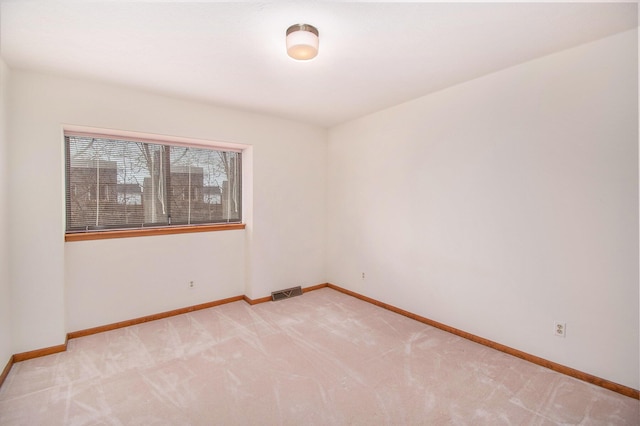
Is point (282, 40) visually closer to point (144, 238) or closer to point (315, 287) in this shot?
point (144, 238)

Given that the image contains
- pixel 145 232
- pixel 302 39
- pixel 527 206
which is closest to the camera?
pixel 302 39

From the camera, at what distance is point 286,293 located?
13.5 feet

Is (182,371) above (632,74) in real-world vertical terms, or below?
below

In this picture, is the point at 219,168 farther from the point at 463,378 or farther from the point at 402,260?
the point at 463,378

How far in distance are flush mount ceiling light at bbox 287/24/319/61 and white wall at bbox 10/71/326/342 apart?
189 centimetres

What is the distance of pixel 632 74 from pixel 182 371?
385 cm

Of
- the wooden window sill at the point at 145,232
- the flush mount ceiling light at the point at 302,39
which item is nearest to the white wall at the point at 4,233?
the wooden window sill at the point at 145,232

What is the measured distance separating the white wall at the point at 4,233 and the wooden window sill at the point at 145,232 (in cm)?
49

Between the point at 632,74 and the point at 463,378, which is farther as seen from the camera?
the point at 463,378

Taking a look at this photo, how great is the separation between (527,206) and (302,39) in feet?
7.15

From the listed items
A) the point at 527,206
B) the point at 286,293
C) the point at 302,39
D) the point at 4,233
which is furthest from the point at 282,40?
the point at 286,293

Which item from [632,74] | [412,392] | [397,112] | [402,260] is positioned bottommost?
[412,392]

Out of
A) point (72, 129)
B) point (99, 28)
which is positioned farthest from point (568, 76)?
point (72, 129)

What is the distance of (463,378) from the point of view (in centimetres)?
226
